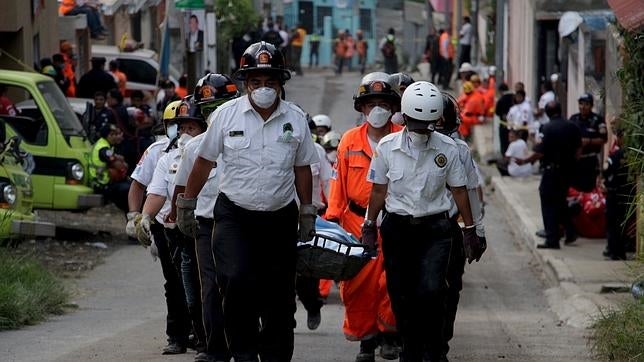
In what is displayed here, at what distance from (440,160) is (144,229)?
2019 millimetres

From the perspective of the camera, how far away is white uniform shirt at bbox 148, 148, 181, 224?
977 cm

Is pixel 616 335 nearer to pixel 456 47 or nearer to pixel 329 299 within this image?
pixel 329 299

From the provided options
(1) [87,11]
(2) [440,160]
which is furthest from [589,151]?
(1) [87,11]

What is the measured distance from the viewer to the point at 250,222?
8.39 metres

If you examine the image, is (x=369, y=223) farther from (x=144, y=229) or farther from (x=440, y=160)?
(x=144, y=229)

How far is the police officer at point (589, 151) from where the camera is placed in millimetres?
18719

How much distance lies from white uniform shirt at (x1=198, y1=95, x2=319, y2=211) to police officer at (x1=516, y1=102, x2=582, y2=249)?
31.8 feet

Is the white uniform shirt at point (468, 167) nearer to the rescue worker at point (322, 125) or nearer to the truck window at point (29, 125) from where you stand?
the rescue worker at point (322, 125)

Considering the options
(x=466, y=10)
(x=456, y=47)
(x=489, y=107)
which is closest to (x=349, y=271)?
(x=489, y=107)

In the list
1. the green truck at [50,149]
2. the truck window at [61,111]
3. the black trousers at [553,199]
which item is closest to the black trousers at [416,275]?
the black trousers at [553,199]

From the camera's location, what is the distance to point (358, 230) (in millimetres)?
10242

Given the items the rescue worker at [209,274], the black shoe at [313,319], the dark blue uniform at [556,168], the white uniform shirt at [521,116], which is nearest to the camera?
the rescue worker at [209,274]

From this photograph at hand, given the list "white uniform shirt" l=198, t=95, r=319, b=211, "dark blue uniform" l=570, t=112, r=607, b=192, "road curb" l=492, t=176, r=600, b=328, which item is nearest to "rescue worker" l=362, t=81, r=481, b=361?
A: "white uniform shirt" l=198, t=95, r=319, b=211

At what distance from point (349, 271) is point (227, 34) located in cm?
3055
